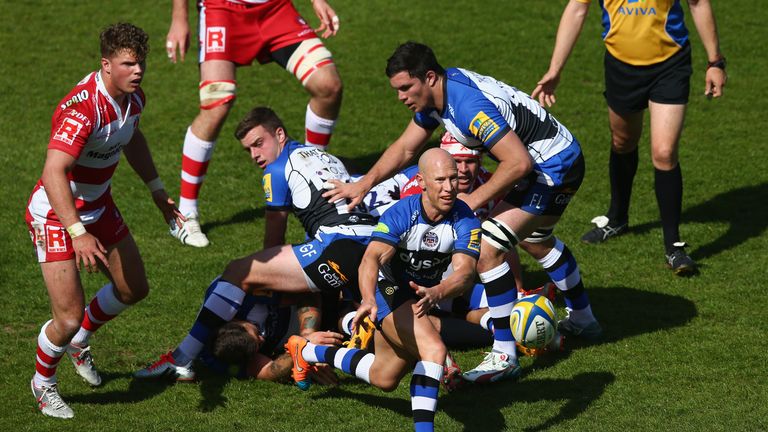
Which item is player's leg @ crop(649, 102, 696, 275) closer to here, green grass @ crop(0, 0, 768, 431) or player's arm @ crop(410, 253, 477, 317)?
green grass @ crop(0, 0, 768, 431)

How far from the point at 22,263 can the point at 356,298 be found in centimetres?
334

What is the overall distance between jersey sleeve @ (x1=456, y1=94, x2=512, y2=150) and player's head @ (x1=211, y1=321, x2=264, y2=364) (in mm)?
2099

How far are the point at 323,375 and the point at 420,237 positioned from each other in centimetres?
142

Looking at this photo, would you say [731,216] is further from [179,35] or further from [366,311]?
[366,311]

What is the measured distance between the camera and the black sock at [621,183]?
393 inches

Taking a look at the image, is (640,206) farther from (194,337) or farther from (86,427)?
(86,427)

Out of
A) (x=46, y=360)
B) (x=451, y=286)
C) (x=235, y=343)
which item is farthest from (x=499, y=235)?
(x=46, y=360)

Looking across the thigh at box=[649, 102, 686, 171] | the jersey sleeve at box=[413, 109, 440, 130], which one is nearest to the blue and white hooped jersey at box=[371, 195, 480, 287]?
the jersey sleeve at box=[413, 109, 440, 130]

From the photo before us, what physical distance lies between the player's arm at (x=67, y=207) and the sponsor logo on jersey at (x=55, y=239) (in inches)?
15.3

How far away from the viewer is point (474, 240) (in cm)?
652

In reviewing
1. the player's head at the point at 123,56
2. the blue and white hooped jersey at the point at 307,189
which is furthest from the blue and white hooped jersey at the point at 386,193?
the player's head at the point at 123,56

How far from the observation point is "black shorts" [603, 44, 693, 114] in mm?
9094

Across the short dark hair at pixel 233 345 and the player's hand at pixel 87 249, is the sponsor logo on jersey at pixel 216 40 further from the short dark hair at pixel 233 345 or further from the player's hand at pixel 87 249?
the player's hand at pixel 87 249

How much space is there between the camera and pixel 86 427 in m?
6.77
